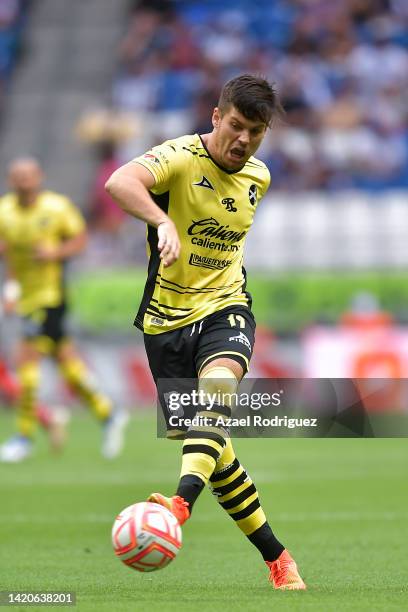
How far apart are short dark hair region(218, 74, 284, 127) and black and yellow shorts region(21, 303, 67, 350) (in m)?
7.12

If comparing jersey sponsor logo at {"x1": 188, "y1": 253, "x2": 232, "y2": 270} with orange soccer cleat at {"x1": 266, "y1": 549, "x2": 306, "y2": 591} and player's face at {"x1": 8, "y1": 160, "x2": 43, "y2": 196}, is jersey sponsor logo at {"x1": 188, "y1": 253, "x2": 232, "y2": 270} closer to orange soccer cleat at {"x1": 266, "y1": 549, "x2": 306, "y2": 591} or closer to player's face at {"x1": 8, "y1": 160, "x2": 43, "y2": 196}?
orange soccer cleat at {"x1": 266, "y1": 549, "x2": 306, "y2": 591}

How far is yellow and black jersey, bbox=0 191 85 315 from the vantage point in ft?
41.2

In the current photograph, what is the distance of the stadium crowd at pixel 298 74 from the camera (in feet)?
67.8

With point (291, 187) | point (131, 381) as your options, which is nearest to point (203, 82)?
point (291, 187)

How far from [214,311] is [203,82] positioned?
1661 centimetres

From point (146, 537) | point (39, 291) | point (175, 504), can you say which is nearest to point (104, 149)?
point (39, 291)

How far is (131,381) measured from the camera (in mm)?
17844

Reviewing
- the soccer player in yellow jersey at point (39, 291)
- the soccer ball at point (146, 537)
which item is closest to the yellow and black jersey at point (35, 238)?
the soccer player in yellow jersey at point (39, 291)

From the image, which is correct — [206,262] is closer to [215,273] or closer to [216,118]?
[215,273]

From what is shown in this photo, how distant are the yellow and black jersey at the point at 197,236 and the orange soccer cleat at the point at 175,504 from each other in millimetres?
1037

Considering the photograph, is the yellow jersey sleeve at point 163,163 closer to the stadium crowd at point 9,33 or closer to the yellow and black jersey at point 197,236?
the yellow and black jersey at point 197,236

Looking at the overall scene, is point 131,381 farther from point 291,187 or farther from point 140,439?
point 291,187

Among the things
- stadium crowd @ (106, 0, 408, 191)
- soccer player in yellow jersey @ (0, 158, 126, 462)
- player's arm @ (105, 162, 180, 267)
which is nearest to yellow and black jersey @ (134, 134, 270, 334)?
player's arm @ (105, 162, 180, 267)

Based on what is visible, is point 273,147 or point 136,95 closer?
point 273,147
